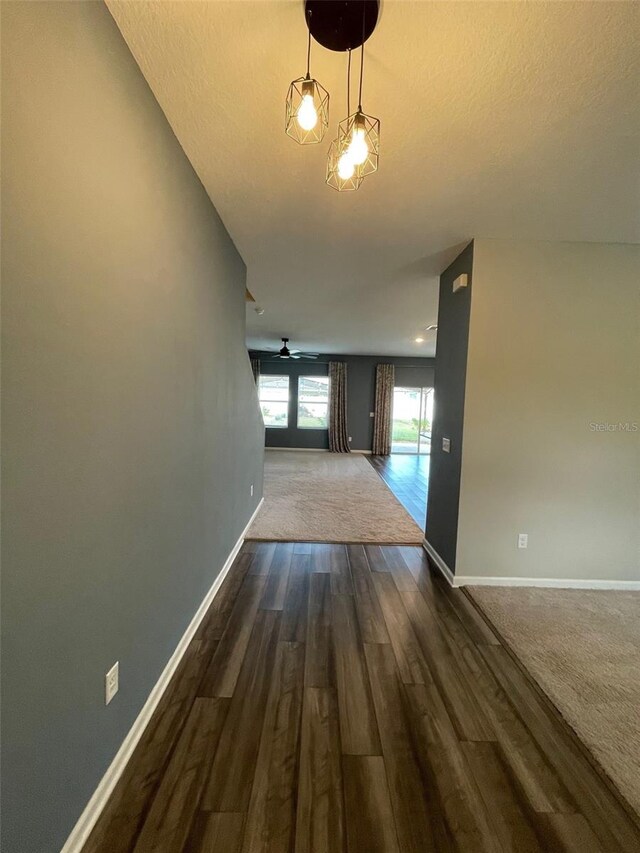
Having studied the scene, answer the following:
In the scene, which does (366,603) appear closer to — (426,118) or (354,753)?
(354,753)

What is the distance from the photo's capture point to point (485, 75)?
1.20 metres

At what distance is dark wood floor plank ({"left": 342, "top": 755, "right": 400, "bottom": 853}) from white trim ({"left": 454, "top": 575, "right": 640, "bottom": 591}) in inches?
62.1

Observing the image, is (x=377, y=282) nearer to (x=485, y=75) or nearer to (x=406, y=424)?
(x=485, y=75)

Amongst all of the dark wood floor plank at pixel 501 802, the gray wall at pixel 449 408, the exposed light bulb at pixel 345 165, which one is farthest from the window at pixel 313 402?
the dark wood floor plank at pixel 501 802

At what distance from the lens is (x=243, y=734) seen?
1334 millimetres

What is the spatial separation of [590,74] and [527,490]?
227cm

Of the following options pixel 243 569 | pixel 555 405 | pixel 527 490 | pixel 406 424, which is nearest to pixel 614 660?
pixel 527 490

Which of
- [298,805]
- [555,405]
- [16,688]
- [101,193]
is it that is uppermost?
[101,193]

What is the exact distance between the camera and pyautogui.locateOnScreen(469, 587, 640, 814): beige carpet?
1.35 meters

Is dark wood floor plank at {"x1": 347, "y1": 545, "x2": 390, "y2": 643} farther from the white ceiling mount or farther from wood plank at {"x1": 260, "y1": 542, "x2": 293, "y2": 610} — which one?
the white ceiling mount

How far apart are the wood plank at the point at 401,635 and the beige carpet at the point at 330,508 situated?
2.80 feet

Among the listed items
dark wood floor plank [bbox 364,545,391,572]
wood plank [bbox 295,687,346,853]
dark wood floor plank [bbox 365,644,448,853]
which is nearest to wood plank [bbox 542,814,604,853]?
dark wood floor plank [bbox 365,644,448,853]

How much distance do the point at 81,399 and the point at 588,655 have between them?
272 centimetres

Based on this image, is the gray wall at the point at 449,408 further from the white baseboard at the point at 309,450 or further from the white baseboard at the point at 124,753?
the white baseboard at the point at 309,450
